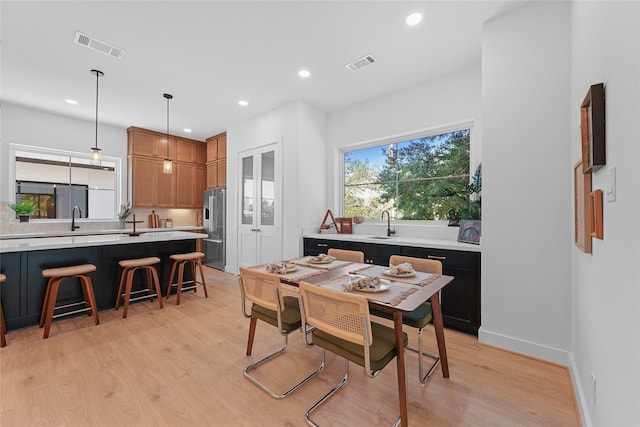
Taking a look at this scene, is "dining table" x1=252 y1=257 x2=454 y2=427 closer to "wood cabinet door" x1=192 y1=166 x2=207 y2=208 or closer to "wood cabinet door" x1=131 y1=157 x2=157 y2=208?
"wood cabinet door" x1=131 y1=157 x2=157 y2=208

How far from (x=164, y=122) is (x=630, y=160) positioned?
6.34 m

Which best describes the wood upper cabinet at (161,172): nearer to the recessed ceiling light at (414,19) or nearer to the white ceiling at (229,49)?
the white ceiling at (229,49)

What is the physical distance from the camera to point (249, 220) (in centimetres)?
514

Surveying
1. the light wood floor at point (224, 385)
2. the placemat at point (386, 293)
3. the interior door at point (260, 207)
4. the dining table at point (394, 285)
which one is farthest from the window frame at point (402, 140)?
the placemat at point (386, 293)

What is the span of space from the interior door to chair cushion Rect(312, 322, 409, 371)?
9.43 feet

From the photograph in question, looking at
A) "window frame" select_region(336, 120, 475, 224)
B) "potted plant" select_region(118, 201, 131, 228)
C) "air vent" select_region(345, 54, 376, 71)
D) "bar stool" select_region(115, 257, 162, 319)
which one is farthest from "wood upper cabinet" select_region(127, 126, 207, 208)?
"air vent" select_region(345, 54, 376, 71)

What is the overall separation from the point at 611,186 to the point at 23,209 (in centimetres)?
687

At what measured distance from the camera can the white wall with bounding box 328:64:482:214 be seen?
3299 mm

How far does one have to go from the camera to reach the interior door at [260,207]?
181 inches

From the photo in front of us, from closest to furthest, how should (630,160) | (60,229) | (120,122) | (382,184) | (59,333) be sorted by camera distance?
(630,160)
(59,333)
(382,184)
(60,229)
(120,122)

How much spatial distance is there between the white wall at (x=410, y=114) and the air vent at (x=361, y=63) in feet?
2.92

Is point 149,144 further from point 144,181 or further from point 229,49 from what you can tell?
point 229,49

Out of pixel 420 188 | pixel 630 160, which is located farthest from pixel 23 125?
pixel 630 160

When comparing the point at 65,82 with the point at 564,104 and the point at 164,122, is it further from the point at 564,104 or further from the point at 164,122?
the point at 564,104
